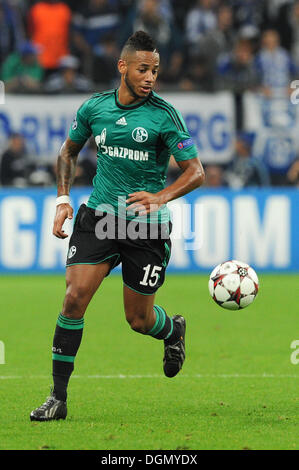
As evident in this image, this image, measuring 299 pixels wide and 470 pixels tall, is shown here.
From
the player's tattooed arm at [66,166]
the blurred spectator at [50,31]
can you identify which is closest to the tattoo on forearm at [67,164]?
the player's tattooed arm at [66,166]

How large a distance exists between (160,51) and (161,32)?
35 centimetres

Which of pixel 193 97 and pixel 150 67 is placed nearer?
pixel 150 67

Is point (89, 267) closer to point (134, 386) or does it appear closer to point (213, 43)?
point (134, 386)

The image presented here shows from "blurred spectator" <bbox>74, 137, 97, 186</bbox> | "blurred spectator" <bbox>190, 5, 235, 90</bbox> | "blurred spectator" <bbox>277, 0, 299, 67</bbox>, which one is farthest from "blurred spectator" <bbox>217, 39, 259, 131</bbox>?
"blurred spectator" <bbox>74, 137, 97, 186</bbox>

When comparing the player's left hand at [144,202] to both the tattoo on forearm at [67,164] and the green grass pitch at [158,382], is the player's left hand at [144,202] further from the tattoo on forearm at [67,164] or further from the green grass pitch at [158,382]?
the green grass pitch at [158,382]

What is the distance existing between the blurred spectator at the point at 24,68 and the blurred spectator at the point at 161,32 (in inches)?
68.9

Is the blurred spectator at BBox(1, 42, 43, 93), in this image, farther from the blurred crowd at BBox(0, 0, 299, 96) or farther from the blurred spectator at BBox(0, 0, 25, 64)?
the blurred spectator at BBox(0, 0, 25, 64)

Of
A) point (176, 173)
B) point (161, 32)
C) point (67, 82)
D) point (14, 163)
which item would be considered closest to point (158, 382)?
point (14, 163)

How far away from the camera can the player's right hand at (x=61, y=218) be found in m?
6.38

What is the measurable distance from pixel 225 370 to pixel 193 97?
29.5ft

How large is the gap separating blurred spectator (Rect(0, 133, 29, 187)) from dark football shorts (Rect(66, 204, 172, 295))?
932 cm

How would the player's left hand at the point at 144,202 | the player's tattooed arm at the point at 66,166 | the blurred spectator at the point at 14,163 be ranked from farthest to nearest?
the blurred spectator at the point at 14,163 < the player's tattooed arm at the point at 66,166 < the player's left hand at the point at 144,202

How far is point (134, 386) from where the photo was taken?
7355 millimetres

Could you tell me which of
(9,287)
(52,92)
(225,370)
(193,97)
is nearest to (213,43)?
(193,97)
